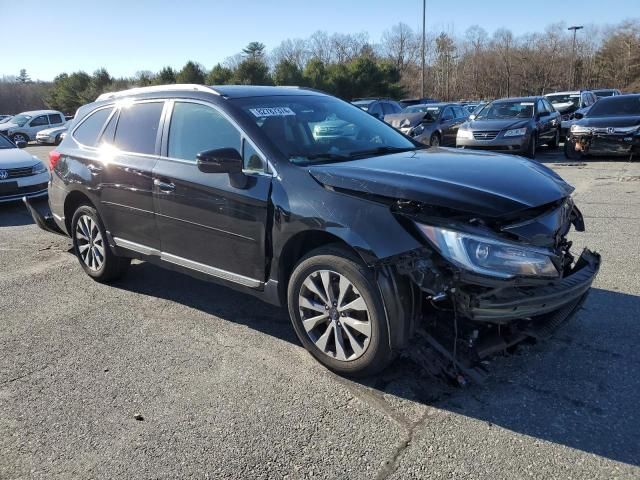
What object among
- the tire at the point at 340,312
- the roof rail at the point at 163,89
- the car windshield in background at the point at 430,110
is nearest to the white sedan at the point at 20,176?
the roof rail at the point at 163,89

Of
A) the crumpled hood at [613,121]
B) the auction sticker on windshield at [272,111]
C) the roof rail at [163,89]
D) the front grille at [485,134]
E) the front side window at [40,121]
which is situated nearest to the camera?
the auction sticker on windshield at [272,111]

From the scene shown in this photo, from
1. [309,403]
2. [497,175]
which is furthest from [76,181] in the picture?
[497,175]

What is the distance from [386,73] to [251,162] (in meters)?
47.4

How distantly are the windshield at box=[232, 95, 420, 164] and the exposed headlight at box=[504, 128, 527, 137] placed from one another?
9568 millimetres

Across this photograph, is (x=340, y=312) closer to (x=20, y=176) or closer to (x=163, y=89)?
(x=163, y=89)

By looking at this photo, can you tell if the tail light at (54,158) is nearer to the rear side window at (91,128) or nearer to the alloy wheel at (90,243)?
the rear side window at (91,128)

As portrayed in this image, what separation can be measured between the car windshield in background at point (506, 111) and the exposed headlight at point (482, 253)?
1256 centimetres

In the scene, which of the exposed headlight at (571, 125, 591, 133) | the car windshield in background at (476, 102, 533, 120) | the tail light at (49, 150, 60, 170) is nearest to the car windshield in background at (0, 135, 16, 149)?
the tail light at (49, 150, 60, 170)

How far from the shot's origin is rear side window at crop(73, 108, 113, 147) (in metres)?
5.16

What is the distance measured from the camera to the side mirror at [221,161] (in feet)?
11.7

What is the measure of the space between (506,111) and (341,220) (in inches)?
514

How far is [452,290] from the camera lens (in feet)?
9.55

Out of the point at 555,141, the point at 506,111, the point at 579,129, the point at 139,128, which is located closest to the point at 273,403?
the point at 139,128

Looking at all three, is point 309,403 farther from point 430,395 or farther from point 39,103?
point 39,103
